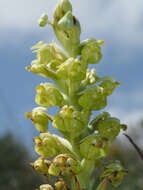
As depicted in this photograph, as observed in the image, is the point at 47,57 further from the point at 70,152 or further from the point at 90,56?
the point at 70,152

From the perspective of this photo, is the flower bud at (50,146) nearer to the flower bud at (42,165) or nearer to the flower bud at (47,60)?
the flower bud at (42,165)

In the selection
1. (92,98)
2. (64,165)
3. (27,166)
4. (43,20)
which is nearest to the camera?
(64,165)

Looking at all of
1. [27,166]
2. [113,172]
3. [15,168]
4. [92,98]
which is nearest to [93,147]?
[113,172]

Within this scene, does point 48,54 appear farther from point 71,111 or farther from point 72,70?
point 71,111

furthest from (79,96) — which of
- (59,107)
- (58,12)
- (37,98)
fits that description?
(58,12)

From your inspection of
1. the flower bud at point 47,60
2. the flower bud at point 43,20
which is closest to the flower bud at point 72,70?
the flower bud at point 47,60

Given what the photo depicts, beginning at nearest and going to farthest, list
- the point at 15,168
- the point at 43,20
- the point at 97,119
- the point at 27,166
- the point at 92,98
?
the point at 92,98 < the point at 97,119 < the point at 43,20 < the point at 27,166 < the point at 15,168

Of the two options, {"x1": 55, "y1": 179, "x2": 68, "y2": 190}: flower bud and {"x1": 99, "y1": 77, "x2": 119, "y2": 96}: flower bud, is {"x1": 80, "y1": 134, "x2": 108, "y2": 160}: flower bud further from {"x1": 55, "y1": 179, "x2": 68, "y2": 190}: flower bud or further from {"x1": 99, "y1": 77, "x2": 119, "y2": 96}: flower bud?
{"x1": 99, "y1": 77, "x2": 119, "y2": 96}: flower bud
